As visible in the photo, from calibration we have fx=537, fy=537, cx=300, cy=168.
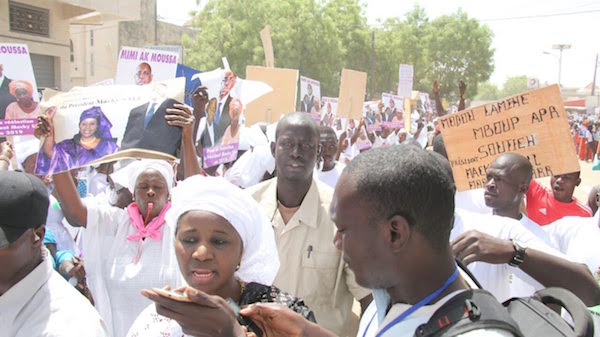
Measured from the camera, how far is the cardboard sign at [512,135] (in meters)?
3.52

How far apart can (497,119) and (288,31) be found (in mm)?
27210

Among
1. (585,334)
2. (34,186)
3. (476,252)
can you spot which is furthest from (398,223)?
(34,186)

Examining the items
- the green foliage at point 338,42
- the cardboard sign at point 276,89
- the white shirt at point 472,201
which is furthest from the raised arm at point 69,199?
the green foliage at point 338,42

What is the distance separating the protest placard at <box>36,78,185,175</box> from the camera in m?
3.01

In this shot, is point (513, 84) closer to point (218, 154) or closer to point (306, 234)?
point (218, 154)

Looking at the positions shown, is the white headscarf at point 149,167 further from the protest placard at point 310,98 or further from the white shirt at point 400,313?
the protest placard at point 310,98

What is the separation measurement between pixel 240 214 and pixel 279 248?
902 mm

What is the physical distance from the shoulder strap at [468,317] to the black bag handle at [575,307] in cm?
17

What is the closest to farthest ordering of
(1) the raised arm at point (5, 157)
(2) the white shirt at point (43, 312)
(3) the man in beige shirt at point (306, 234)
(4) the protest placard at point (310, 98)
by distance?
(2) the white shirt at point (43, 312) → (3) the man in beige shirt at point (306, 234) → (1) the raised arm at point (5, 157) → (4) the protest placard at point (310, 98)

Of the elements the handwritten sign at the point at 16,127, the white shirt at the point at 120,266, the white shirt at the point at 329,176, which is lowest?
the white shirt at the point at 120,266

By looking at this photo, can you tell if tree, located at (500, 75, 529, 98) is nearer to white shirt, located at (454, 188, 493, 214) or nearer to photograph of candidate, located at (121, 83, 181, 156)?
white shirt, located at (454, 188, 493, 214)

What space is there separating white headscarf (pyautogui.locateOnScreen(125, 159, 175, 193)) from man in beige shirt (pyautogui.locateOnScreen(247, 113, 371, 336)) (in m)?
0.63

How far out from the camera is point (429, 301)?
1326 mm

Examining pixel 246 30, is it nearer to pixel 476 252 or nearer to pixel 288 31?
pixel 288 31
